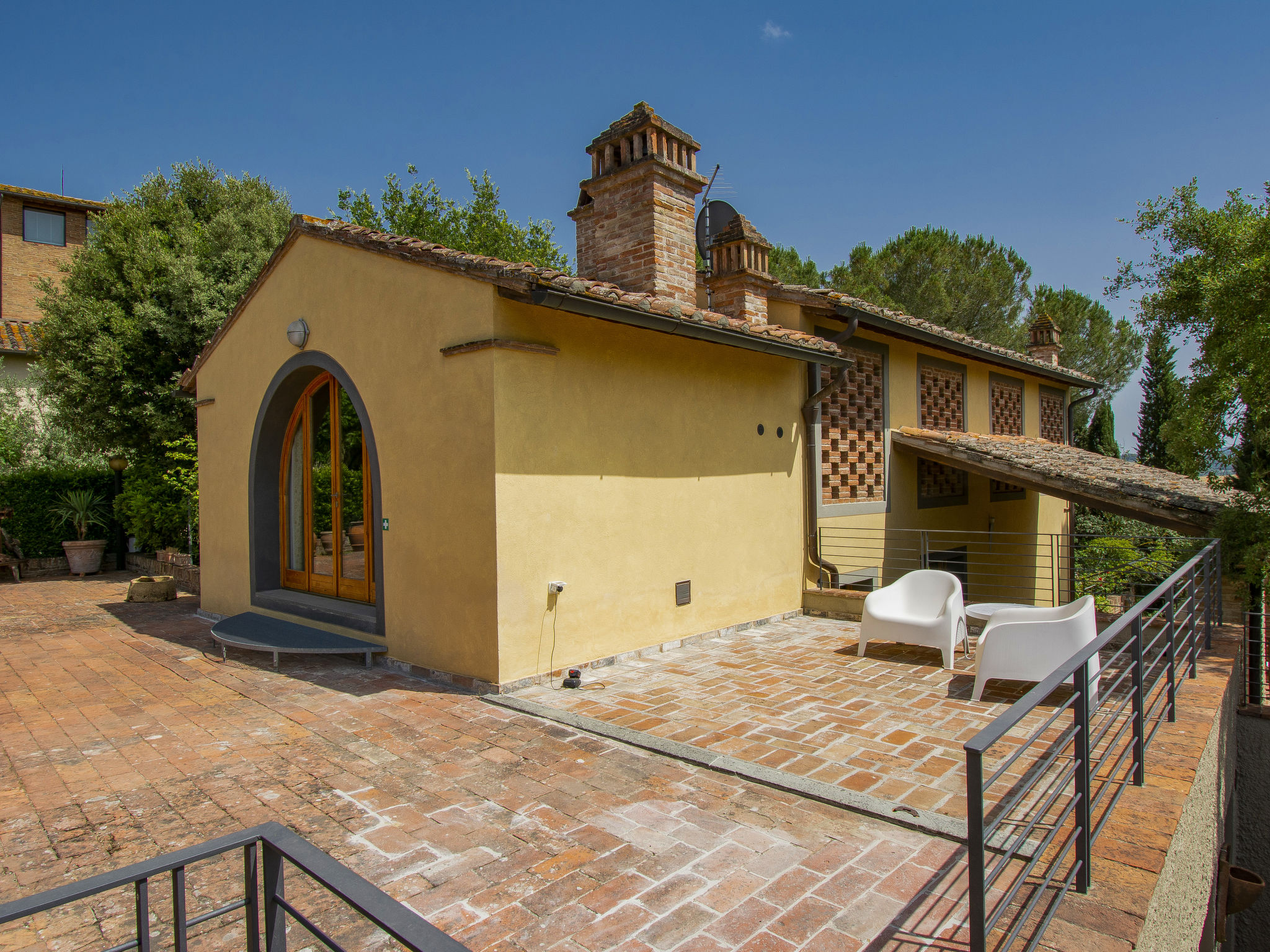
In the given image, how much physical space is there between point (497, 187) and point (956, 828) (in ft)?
90.4

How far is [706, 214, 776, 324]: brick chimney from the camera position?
959 cm

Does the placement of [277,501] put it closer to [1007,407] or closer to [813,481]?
[813,481]

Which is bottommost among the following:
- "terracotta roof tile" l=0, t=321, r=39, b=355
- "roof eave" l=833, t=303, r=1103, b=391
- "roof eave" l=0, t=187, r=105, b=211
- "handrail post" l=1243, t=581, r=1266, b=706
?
"handrail post" l=1243, t=581, r=1266, b=706

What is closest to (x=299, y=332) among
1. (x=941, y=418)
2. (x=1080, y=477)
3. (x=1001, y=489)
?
(x=1080, y=477)

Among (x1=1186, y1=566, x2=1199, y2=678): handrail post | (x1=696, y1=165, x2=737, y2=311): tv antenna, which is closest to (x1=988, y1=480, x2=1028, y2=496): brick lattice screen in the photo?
(x1=696, y1=165, x2=737, y2=311): tv antenna

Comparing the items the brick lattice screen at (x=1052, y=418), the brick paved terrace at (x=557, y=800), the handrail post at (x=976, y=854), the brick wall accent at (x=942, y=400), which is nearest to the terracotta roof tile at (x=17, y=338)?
the brick paved terrace at (x=557, y=800)

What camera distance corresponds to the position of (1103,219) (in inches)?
354

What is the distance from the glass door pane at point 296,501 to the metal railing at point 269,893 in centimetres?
800

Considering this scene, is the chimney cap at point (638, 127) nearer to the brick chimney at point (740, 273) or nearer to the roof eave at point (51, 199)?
the brick chimney at point (740, 273)

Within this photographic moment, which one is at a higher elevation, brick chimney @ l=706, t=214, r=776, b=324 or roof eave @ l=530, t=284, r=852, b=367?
brick chimney @ l=706, t=214, r=776, b=324

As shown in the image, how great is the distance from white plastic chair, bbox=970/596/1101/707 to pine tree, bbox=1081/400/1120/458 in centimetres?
2707

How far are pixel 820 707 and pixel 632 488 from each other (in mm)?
2748

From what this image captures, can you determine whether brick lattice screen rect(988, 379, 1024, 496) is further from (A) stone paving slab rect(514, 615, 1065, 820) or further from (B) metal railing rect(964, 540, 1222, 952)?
(B) metal railing rect(964, 540, 1222, 952)

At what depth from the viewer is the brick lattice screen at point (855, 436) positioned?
398 inches
